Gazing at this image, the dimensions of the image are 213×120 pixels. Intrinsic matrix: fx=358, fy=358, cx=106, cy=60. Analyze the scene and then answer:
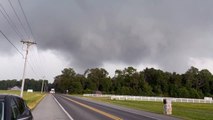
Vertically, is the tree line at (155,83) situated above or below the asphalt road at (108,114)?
above

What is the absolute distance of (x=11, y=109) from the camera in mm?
7754

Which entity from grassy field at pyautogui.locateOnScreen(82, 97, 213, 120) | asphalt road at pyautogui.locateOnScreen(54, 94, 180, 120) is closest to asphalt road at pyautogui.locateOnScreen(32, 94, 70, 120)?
asphalt road at pyautogui.locateOnScreen(54, 94, 180, 120)

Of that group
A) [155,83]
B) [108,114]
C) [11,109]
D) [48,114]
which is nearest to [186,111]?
[108,114]

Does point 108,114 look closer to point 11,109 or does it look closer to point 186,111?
point 186,111

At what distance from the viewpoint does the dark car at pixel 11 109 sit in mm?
7343

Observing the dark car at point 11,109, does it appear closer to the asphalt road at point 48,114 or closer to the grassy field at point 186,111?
the asphalt road at point 48,114

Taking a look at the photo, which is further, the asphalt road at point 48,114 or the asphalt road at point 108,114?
the asphalt road at point 108,114

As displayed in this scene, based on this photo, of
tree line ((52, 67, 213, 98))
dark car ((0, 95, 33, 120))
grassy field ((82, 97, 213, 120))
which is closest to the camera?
dark car ((0, 95, 33, 120))

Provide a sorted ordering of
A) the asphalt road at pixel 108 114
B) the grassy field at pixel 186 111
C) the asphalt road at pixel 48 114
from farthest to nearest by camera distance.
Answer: the grassy field at pixel 186 111
the asphalt road at pixel 108 114
the asphalt road at pixel 48 114

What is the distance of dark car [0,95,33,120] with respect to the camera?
7.34 meters

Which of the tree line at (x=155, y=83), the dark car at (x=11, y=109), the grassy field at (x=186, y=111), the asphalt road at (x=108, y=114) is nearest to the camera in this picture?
the dark car at (x=11, y=109)

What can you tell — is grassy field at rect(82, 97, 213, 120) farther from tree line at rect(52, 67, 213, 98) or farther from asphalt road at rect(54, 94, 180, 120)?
tree line at rect(52, 67, 213, 98)

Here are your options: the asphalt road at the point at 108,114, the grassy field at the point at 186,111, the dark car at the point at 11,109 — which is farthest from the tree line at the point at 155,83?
the dark car at the point at 11,109

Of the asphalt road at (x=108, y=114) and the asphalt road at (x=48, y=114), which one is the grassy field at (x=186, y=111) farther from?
the asphalt road at (x=48, y=114)
